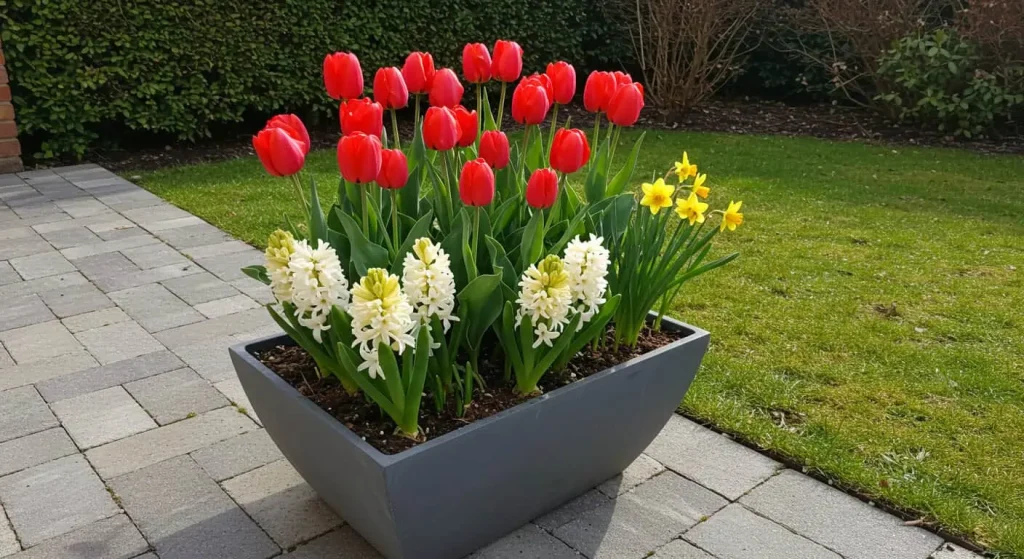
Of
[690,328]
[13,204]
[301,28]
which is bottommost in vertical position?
[13,204]

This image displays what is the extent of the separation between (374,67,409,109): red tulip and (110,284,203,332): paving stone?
1946mm

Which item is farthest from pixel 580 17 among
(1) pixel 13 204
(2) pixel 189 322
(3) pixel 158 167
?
(2) pixel 189 322

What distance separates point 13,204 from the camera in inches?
227

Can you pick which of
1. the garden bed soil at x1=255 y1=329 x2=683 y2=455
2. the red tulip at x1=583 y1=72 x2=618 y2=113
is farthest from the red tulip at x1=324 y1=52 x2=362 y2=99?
the garden bed soil at x1=255 y1=329 x2=683 y2=455

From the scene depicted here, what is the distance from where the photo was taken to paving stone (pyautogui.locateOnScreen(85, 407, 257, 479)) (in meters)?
2.57

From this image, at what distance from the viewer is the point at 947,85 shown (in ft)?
26.3

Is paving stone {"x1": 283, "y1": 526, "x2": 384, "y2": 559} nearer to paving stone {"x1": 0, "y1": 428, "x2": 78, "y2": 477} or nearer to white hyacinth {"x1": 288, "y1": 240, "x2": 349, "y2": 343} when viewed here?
white hyacinth {"x1": 288, "y1": 240, "x2": 349, "y2": 343}

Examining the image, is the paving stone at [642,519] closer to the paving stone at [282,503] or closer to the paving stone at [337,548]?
the paving stone at [337,548]

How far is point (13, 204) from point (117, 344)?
305cm

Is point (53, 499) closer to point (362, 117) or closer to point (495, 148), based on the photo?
point (362, 117)

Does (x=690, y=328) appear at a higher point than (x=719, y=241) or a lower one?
higher

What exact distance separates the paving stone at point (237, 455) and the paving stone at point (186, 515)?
39mm

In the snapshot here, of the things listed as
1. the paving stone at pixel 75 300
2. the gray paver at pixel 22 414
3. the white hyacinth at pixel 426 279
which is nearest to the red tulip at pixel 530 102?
the white hyacinth at pixel 426 279

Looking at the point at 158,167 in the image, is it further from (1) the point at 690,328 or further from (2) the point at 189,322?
(1) the point at 690,328
